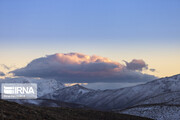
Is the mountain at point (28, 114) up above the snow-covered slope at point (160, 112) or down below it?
above

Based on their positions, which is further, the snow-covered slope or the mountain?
the snow-covered slope

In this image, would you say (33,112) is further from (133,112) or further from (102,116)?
(133,112)

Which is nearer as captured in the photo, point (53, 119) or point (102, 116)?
point (53, 119)

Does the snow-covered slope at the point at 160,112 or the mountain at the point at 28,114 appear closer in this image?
the mountain at the point at 28,114

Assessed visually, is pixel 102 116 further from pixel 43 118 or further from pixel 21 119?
pixel 21 119

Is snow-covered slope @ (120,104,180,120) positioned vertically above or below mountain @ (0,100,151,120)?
below

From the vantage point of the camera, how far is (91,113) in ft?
231

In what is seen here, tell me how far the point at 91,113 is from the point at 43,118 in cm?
2499

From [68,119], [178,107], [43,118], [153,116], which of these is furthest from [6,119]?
[178,107]

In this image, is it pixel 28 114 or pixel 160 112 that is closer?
pixel 28 114

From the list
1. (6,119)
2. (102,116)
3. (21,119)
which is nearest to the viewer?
(6,119)

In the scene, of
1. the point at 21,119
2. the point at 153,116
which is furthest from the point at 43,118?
the point at 153,116

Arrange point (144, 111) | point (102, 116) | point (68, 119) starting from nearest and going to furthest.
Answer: point (68, 119) < point (102, 116) < point (144, 111)

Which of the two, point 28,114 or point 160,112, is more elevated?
point 28,114
